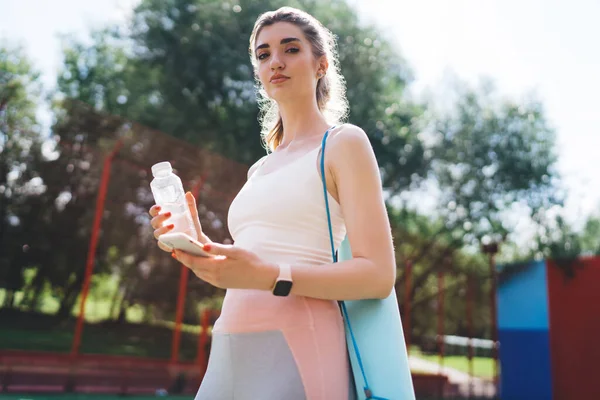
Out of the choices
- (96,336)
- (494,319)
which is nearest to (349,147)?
(494,319)

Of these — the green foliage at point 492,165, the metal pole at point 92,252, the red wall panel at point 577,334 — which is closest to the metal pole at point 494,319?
the red wall panel at point 577,334

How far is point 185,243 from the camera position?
1.04 meters

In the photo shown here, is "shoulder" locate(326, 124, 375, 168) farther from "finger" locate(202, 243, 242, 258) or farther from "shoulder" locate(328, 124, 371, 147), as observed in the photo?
"finger" locate(202, 243, 242, 258)

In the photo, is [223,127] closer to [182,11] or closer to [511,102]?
[182,11]

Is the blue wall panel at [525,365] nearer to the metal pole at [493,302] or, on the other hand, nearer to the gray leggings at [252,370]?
the metal pole at [493,302]

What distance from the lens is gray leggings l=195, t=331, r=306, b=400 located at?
118 centimetres

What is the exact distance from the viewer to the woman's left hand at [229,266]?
3.48 feet

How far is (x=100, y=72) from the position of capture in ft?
71.5

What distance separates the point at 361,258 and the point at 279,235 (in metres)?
0.23

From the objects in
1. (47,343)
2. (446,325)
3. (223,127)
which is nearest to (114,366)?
(223,127)

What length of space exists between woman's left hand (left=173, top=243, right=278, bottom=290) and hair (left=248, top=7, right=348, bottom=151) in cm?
76

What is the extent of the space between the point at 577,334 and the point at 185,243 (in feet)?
47.8

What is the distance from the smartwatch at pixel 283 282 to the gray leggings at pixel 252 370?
15 centimetres

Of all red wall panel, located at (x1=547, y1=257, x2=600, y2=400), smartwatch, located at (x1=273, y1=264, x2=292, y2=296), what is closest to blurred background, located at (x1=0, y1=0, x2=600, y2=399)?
red wall panel, located at (x1=547, y1=257, x2=600, y2=400)
